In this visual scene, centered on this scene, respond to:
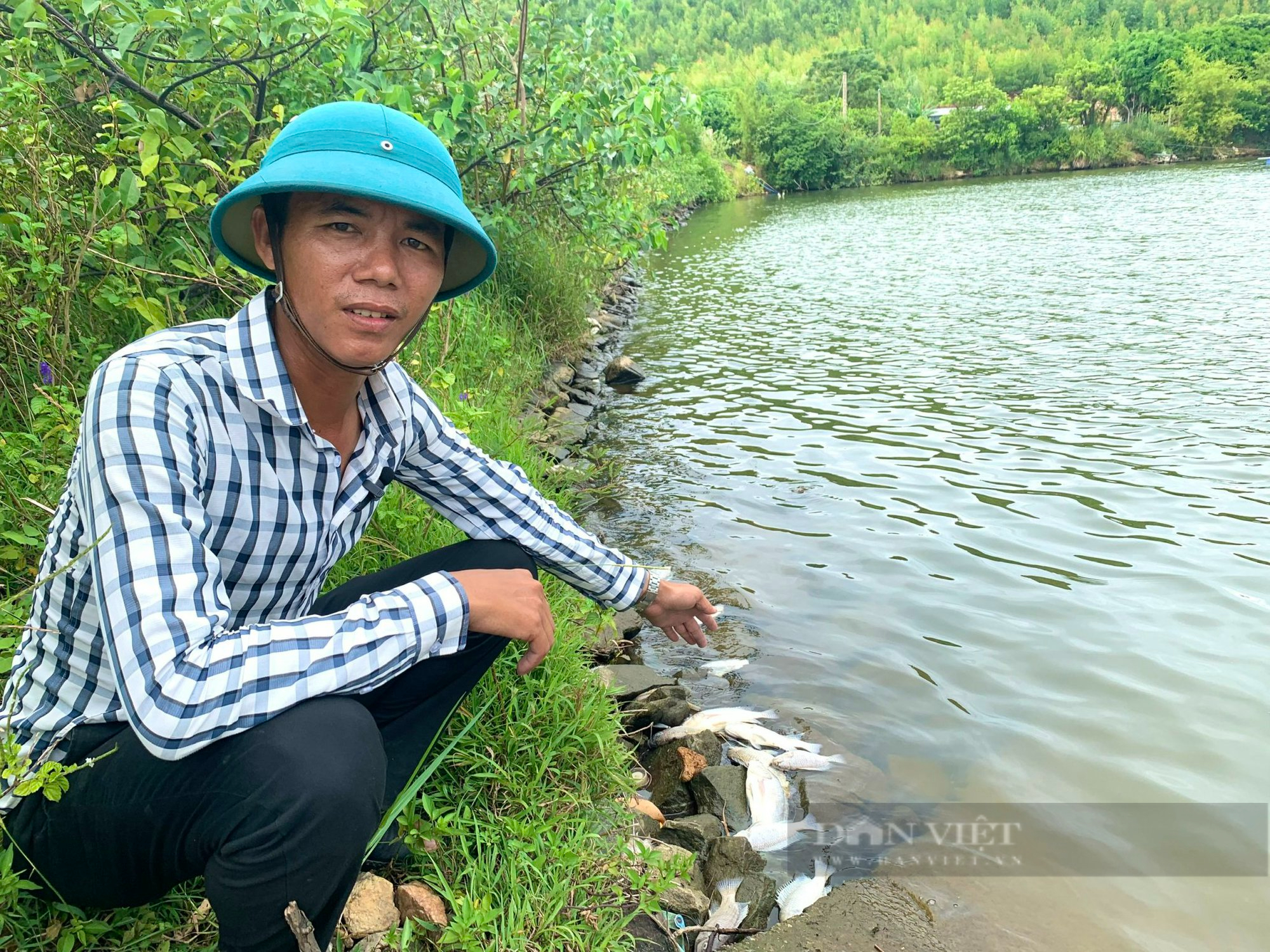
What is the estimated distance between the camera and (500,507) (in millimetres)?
2520

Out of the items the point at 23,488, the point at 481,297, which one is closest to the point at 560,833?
the point at 23,488

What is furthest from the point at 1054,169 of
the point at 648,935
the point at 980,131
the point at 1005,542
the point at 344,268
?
the point at 344,268

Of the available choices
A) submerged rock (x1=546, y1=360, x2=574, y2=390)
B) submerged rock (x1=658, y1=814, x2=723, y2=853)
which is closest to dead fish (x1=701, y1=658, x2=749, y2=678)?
submerged rock (x1=658, y1=814, x2=723, y2=853)

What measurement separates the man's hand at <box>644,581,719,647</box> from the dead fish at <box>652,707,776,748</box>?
0.78 metres

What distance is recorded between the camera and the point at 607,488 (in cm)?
625

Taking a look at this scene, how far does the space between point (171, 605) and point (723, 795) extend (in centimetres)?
219

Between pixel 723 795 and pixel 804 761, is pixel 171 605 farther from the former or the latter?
pixel 804 761

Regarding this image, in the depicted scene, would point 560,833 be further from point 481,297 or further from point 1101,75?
point 1101,75

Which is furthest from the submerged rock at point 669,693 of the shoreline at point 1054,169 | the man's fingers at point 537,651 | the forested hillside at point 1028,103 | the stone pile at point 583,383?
the shoreline at point 1054,169

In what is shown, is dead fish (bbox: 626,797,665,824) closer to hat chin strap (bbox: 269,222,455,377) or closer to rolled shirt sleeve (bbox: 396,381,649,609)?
rolled shirt sleeve (bbox: 396,381,649,609)

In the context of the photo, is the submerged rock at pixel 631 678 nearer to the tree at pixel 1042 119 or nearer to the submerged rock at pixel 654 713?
the submerged rock at pixel 654 713

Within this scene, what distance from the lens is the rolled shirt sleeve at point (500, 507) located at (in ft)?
7.89

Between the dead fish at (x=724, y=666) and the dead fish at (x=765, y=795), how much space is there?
0.81m

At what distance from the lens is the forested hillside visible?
1810 inches
